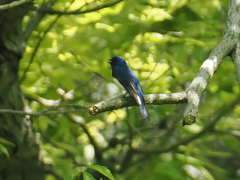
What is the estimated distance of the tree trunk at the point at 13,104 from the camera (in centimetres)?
380

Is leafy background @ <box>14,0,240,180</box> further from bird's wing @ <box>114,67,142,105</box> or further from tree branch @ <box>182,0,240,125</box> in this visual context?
tree branch @ <box>182,0,240,125</box>

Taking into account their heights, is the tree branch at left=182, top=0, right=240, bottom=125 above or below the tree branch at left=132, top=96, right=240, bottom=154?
above

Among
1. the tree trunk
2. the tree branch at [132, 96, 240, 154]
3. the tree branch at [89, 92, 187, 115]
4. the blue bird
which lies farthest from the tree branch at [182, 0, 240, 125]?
the tree trunk

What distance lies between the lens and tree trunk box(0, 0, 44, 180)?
3.80 metres

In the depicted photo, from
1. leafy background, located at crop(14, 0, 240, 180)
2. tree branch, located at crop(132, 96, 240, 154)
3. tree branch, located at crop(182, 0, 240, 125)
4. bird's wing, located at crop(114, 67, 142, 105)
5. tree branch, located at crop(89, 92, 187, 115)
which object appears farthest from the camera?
tree branch, located at crop(132, 96, 240, 154)

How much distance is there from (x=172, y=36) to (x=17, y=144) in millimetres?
2898

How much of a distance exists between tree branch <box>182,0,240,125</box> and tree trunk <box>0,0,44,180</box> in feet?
8.30

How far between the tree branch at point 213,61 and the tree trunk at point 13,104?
8.30ft

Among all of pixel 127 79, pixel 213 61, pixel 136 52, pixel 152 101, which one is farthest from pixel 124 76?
pixel 213 61

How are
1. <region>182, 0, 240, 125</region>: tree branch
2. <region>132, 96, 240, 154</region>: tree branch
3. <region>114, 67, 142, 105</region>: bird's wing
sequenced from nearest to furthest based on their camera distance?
<region>182, 0, 240, 125</region>: tree branch < <region>114, 67, 142, 105</region>: bird's wing < <region>132, 96, 240, 154</region>: tree branch

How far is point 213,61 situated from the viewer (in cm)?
253

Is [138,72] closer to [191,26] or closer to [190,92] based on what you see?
[191,26]

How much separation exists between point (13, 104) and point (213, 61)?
2.82 m

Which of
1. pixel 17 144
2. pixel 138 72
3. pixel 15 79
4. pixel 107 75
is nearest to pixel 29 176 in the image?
pixel 17 144
